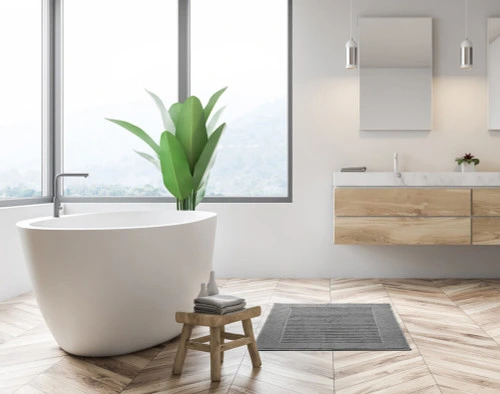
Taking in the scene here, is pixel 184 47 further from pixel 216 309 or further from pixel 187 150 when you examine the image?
pixel 216 309

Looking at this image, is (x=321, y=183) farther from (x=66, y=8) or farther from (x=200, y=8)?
(x=66, y=8)

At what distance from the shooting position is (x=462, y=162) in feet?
15.9

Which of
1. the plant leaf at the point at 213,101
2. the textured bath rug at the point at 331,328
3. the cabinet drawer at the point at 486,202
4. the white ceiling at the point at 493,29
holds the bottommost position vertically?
the textured bath rug at the point at 331,328

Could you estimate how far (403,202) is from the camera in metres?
4.58

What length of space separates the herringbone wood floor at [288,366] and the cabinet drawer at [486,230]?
0.85 m

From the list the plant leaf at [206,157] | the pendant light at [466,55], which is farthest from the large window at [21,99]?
the pendant light at [466,55]

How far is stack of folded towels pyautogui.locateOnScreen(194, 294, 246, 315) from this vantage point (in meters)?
2.53

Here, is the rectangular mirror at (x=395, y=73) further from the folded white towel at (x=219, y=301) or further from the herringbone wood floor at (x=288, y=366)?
the folded white towel at (x=219, y=301)

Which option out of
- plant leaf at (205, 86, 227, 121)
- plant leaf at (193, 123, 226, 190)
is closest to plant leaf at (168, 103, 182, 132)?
plant leaf at (205, 86, 227, 121)

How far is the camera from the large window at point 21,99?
4.52 metres

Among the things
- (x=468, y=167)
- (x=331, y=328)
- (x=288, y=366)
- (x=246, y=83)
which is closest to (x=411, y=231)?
(x=468, y=167)

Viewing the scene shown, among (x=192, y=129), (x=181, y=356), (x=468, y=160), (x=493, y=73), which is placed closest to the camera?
(x=181, y=356)

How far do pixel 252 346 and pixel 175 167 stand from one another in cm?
199

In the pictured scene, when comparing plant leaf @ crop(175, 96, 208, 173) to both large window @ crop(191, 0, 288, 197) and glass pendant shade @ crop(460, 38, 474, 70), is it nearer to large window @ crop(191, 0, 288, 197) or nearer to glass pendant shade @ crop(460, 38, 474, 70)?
large window @ crop(191, 0, 288, 197)
